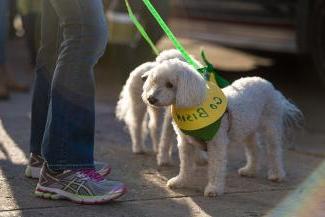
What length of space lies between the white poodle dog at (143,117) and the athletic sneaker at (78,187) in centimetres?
104

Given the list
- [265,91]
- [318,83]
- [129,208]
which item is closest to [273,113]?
[265,91]

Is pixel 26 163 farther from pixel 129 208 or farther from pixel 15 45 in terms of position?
pixel 15 45

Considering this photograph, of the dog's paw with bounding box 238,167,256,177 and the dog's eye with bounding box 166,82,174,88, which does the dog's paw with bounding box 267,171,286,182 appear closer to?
the dog's paw with bounding box 238,167,256,177

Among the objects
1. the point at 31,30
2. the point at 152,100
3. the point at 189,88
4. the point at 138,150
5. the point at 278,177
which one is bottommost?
the point at 31,30

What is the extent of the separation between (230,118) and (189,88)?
19.8 inches

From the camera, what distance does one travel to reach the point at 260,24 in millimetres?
7234

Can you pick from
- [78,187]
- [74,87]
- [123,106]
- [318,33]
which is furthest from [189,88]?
[318,33]

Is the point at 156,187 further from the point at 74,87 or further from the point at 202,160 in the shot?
Answer: the point at 74,87

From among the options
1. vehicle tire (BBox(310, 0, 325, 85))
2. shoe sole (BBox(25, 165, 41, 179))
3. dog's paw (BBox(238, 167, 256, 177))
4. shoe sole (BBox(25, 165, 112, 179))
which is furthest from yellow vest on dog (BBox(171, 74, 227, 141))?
vehicle tire (BBox(310, 0, 325, 85))

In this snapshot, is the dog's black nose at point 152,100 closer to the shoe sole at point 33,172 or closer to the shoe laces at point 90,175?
the shoe laces at point 90,175

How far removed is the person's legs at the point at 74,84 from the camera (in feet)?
12.8

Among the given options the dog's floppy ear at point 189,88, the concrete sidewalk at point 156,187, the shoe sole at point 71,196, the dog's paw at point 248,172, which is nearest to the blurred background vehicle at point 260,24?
the concrete sidewalk at point 156,187

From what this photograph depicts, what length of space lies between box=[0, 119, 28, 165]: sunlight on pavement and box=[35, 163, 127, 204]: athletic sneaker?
824mm

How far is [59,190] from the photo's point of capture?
408cm
